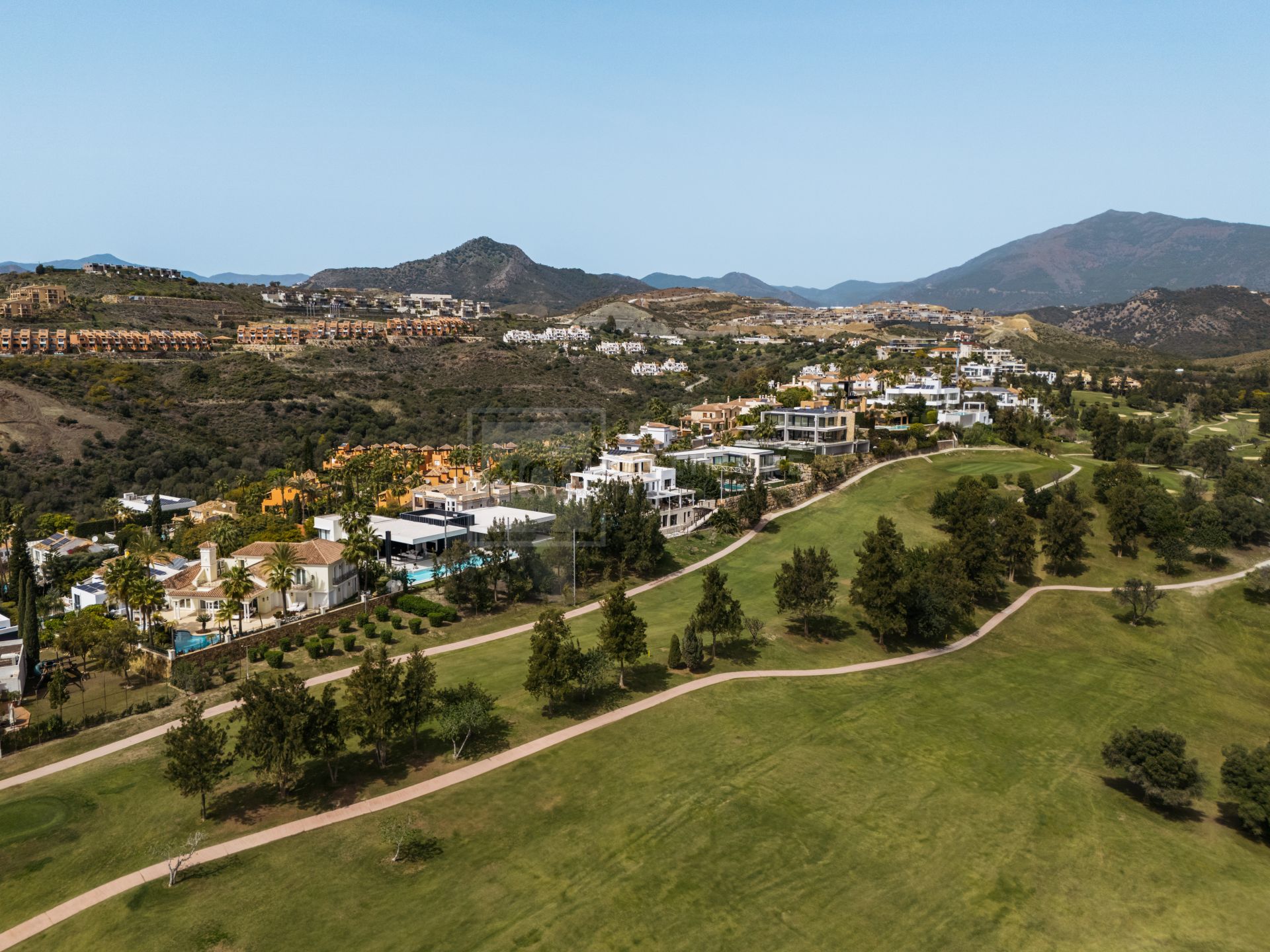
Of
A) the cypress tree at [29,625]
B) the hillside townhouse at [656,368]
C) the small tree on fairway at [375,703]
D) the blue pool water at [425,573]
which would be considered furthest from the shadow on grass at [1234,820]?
the hillside townhouse at [656,368]

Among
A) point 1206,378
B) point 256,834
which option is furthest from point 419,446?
point 1206,378

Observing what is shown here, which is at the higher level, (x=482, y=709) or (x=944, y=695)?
(x=482, y=709)

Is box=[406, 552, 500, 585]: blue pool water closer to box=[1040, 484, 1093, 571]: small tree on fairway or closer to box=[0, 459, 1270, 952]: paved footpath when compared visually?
box=[0, 459, 1270, 952]: paved footpath

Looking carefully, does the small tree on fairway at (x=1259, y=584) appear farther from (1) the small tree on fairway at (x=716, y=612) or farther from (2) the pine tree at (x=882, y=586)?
(1) the small tree on fairway at (x=716, y=612)

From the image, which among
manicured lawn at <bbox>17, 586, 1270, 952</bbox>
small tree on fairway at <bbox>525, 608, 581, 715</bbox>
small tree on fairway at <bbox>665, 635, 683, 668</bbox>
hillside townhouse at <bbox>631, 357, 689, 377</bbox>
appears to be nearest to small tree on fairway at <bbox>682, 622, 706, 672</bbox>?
small tree on fairway at <bbox>665, 635, 683, 668</bbox>

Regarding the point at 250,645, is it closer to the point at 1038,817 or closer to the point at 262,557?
the point at 262,557

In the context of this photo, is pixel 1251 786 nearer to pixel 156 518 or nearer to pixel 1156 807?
pixel 1156 807

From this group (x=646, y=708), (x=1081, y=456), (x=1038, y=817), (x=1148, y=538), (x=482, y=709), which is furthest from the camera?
(x=1081, y=456)
